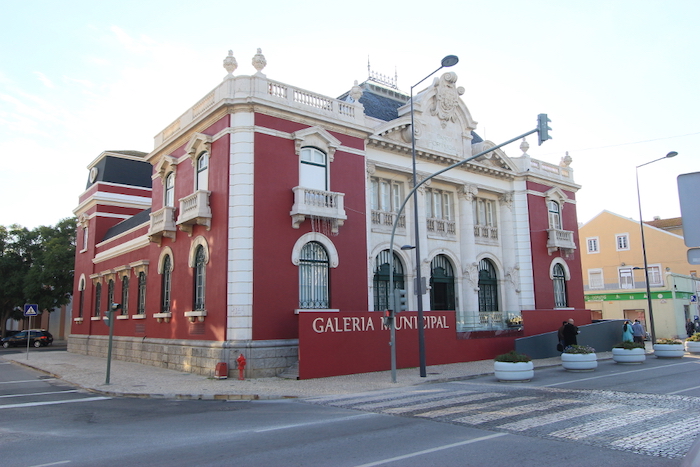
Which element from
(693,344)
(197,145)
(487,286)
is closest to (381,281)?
(487,286)

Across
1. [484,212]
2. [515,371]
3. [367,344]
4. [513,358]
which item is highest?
[484,212]

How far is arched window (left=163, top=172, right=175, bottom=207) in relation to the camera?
2270 cm

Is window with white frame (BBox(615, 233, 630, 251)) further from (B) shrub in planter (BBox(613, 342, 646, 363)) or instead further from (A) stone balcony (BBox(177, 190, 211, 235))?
(A) stone balcony (BBox(177, 190, 211, 235))

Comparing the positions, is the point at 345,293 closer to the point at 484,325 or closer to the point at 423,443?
the point at 484,325

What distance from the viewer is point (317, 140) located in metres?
20.3

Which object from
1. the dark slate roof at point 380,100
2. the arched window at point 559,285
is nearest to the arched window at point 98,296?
the dark slate roof at point 380,100

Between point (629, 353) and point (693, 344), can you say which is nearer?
point (629, 353)

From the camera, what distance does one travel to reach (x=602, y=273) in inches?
1898

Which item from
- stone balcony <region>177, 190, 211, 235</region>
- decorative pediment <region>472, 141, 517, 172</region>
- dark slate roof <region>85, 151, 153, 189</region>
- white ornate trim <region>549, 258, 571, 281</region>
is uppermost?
dark slate roof <region>85, 151, 153, 189</region>

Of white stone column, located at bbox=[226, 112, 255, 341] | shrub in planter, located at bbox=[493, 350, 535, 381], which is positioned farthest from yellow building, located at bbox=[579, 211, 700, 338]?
white stone column, located at bbox=[226, 112, 255, 341]

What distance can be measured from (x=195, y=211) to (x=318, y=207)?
4.38 m

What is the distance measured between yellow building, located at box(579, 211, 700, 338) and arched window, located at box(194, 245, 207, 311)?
3564 centimetres

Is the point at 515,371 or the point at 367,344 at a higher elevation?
the point at 367,344

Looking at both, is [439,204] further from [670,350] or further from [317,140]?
[670,350]
